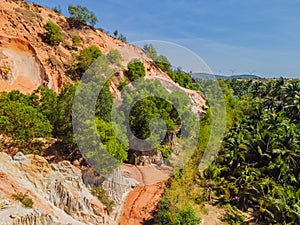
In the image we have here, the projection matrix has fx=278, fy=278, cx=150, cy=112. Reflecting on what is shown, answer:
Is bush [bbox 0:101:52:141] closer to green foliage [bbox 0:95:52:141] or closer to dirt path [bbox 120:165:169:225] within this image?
green foliage [bbox 0:95:52:141]

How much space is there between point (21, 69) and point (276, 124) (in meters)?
31.4

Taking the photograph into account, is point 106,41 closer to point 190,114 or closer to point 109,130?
point 190,114

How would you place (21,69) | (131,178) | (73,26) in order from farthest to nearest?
(73,26) → (21,69) → (131,178)

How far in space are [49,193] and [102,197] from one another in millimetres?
5191

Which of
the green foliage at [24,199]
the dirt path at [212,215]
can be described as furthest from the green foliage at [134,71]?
the green foliage at [24,199]

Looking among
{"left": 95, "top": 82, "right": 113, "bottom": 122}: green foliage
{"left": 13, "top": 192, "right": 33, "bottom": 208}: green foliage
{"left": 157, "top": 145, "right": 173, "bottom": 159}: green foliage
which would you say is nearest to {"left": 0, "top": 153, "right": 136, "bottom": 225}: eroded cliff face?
{"left": 13, "top": 192, "right": 33, "bottom": 208}: green foliage

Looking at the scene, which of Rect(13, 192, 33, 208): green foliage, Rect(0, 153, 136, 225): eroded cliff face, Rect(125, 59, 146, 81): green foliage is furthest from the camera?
Rect(125, 59, 146, 81): green foliage

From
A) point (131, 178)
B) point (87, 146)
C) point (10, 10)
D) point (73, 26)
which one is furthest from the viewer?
point (73, 26)

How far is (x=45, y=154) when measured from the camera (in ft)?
77.1

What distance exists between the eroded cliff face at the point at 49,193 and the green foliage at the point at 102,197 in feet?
1.20

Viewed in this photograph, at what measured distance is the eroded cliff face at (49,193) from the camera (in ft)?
34.9

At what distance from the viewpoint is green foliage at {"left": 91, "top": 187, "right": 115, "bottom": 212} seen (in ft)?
64.4

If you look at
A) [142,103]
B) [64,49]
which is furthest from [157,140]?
[64,49]

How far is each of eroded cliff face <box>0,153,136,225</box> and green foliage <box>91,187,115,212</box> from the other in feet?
1.20
